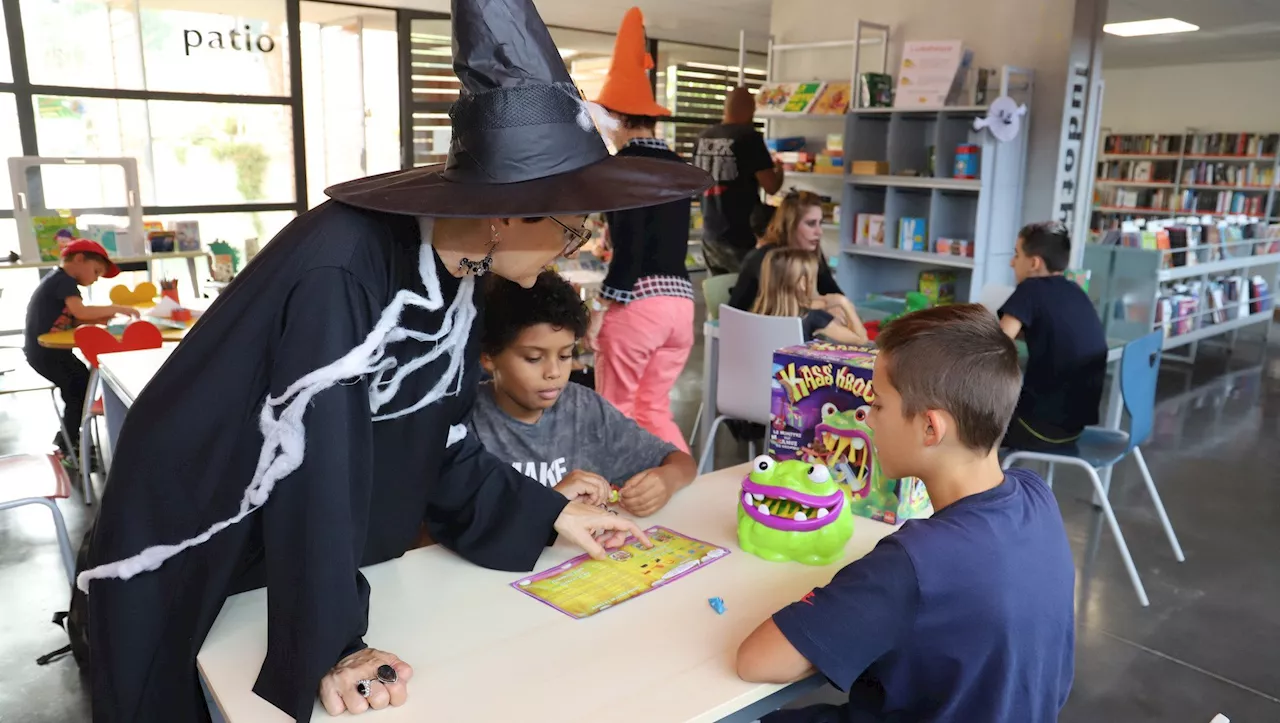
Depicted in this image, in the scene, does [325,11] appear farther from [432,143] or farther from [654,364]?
[654,364]

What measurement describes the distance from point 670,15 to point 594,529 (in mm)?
7461

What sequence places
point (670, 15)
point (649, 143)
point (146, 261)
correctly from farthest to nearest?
point (670, 15), point (146, 261), point (649, 143)

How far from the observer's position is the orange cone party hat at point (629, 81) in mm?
2949

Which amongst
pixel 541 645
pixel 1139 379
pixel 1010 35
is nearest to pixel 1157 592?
pixel 1139 379

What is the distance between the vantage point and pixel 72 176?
6.39 m

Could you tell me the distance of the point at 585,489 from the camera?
5.23 feet

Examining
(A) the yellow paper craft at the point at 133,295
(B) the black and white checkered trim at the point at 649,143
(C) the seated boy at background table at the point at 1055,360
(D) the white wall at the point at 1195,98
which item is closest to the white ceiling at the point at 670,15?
(A) the yellow paper craft at the point at 133,295

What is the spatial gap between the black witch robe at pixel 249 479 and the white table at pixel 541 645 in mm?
73

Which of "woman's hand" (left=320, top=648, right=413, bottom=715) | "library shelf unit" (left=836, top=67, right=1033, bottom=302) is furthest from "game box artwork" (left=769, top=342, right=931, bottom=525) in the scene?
"library shelf unit" (left=836, top=67, right=1033, bottom=302)

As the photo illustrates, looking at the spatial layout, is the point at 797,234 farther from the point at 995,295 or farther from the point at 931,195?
the point at 931,195

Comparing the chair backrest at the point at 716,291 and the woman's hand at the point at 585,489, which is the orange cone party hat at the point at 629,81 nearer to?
Answer: the chair backrest at the point at 716,291

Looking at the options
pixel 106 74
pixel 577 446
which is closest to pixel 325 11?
pixel 106 74

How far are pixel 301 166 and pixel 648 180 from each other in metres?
7.43

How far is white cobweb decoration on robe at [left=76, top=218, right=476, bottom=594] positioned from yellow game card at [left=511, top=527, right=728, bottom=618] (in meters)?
0.33
